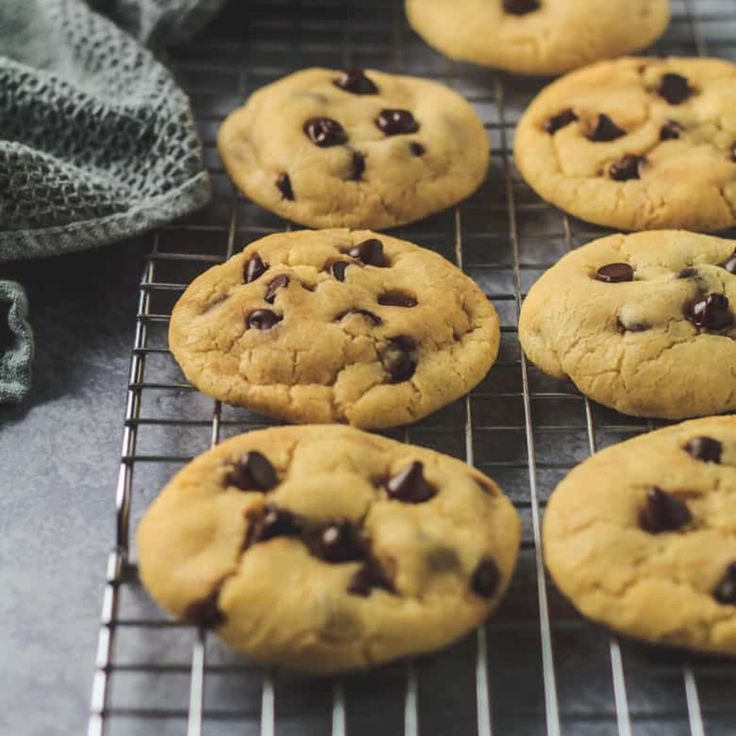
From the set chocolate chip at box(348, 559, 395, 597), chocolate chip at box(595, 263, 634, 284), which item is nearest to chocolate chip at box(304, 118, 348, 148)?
chocolate chip at box(595, 263, 634, 284)

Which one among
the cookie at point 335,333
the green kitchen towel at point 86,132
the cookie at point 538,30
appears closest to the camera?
the cookie at point 335,333

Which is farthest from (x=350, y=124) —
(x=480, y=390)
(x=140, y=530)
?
(x=140, y=530)

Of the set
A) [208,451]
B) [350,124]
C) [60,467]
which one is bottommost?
[60,467]

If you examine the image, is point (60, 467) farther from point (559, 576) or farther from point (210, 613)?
point (559, 576)

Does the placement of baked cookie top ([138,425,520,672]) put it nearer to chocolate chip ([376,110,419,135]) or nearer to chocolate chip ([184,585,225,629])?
chocolate chip ([184,585,225,629])

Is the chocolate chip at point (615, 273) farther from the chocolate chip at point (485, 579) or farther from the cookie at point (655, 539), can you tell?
the chocolate chip at point (485, 579)

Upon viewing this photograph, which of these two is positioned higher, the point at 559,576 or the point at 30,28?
the point at 30,28

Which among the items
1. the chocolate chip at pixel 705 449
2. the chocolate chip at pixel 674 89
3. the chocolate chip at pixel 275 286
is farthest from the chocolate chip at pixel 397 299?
the chocolate chip at pixel 674 89
